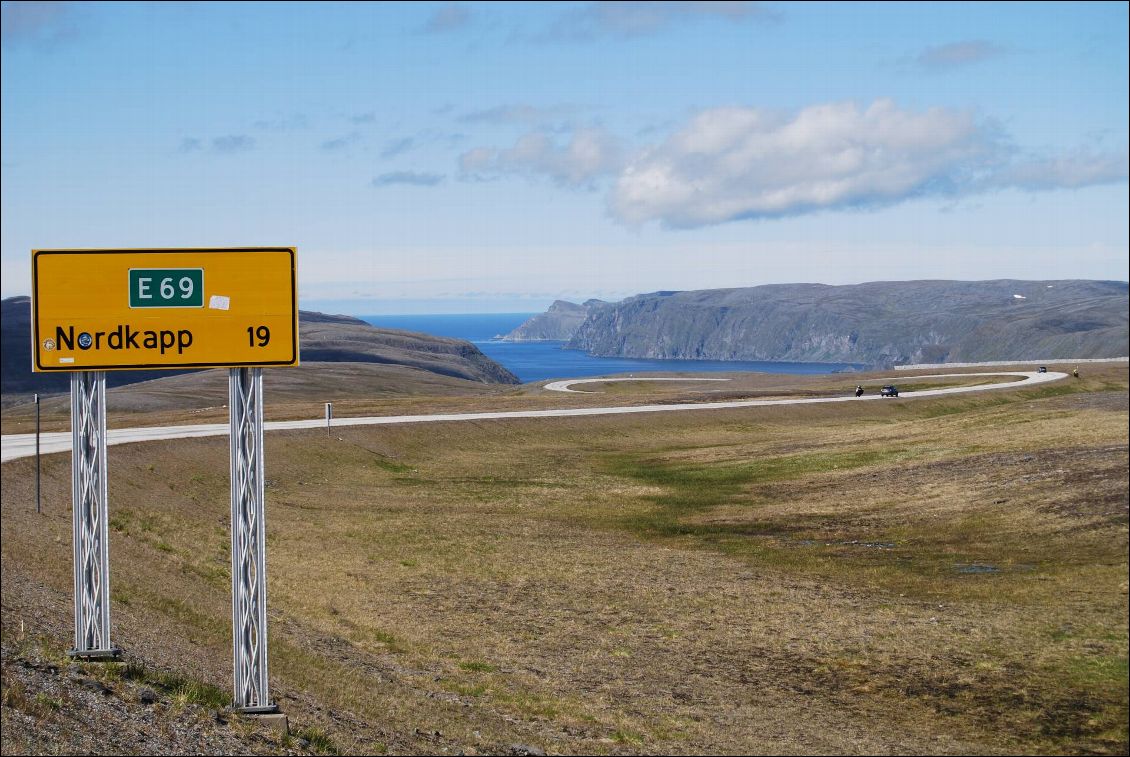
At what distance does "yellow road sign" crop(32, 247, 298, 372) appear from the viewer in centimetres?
1270

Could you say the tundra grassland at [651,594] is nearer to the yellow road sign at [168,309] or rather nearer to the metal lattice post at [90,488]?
the metal lattice post at [90,488]

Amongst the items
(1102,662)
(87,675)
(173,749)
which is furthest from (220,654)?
(1102,662)

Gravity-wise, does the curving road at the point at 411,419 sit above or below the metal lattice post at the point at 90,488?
below

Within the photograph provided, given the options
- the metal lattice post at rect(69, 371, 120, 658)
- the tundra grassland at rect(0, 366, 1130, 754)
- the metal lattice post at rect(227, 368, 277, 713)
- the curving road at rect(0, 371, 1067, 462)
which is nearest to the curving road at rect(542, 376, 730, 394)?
the curving road at rect(0, 371, 1067, 462)

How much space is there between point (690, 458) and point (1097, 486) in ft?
84.9

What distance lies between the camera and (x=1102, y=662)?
70.3ft

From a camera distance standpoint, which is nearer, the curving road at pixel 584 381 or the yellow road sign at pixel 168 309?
the yellow road sign at pixel 168 309

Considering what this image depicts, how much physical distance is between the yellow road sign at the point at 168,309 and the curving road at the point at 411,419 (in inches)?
952

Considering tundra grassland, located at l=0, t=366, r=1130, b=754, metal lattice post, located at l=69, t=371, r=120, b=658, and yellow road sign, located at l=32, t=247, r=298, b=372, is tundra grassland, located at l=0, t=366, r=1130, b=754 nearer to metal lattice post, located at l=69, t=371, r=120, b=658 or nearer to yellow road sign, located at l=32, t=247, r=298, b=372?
metal lattice post, located at l=69, t=371, r=120, b=658

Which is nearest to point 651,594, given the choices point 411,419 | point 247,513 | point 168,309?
point 247,513

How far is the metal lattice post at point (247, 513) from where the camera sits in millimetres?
12812

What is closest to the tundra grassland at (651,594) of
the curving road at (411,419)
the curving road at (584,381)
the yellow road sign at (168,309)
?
the curving road at (411,419)

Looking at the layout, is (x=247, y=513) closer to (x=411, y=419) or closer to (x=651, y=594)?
(x=651, y=594)

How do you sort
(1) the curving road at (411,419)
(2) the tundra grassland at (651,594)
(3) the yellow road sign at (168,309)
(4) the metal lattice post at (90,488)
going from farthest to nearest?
1. (1) the curving road at (411,419)
2. (2) the tundra grassland at (651,594)
3. (4) the metal lattice post at (90,488)
4. (3) the yellow road sign at (168,309)
